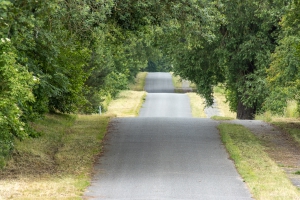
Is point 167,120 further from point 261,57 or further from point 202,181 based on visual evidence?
point 202,181

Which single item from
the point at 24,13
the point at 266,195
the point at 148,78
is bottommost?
the point at 148,78

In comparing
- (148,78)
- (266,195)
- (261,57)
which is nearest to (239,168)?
(266,195)

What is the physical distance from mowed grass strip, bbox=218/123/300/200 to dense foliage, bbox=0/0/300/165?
256 cm

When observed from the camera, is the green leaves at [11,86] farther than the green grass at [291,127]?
No

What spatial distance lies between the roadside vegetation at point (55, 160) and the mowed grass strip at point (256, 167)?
3.39 metres

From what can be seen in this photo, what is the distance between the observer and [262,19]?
28391 mm

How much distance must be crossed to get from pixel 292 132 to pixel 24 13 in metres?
12.7

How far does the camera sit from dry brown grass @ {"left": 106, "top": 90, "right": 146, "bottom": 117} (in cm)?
4491

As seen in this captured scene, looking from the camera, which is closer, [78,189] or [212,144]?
[78,189]

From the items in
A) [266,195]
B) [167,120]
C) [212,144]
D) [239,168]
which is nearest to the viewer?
[266,195]

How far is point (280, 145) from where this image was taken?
789 inches

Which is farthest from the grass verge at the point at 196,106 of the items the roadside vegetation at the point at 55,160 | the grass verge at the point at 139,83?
the roadside vegetation at the point at 55,160

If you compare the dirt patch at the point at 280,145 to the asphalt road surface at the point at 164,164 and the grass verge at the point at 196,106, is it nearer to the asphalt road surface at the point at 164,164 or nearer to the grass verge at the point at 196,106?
the asphalt road surface at the point at 164,164

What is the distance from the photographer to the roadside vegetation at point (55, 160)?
12273 mm
